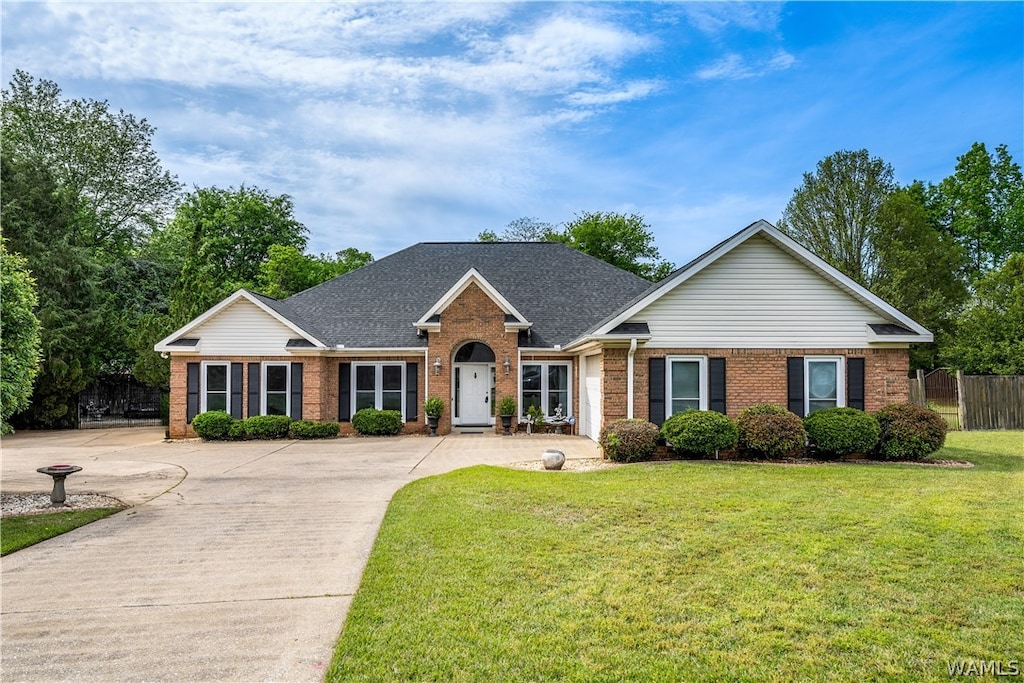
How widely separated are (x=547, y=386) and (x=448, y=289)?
6.34 m

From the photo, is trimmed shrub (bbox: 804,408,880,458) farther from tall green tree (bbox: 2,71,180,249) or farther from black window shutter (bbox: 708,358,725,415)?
tall green tree (bbox: 2,71,180,249)

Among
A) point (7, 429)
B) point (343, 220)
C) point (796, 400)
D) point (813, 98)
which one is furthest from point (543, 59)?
point (343, 220)

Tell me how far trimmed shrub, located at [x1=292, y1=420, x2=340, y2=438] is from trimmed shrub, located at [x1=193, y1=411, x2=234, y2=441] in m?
2.13

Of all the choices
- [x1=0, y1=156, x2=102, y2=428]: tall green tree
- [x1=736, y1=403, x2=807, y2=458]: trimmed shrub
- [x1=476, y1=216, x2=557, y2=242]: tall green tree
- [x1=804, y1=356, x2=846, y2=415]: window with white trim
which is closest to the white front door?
[x1=736, y1=403, x2=807, y2=458]: trimmed shrub

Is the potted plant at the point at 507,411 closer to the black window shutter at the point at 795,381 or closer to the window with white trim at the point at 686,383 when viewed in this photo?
the window with white trim at the point at 686,383

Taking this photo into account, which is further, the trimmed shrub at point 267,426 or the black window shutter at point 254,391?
the black window shutter at point 254,391

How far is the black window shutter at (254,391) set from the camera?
20.4m

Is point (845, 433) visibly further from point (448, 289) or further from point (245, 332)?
point (245, 332)

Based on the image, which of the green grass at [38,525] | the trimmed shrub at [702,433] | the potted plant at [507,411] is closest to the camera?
the green grass at [38,525]

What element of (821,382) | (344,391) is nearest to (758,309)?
(821,382)

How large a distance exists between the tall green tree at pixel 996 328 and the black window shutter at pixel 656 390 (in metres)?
22.8

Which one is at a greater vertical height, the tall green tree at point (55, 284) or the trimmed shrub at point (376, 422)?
the tall green tree at point (55, 284)

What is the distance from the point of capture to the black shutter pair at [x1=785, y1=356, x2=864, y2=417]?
14898mm

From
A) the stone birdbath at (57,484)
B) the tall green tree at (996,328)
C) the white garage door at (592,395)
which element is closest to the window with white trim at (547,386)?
the white garage door at (592,395)
